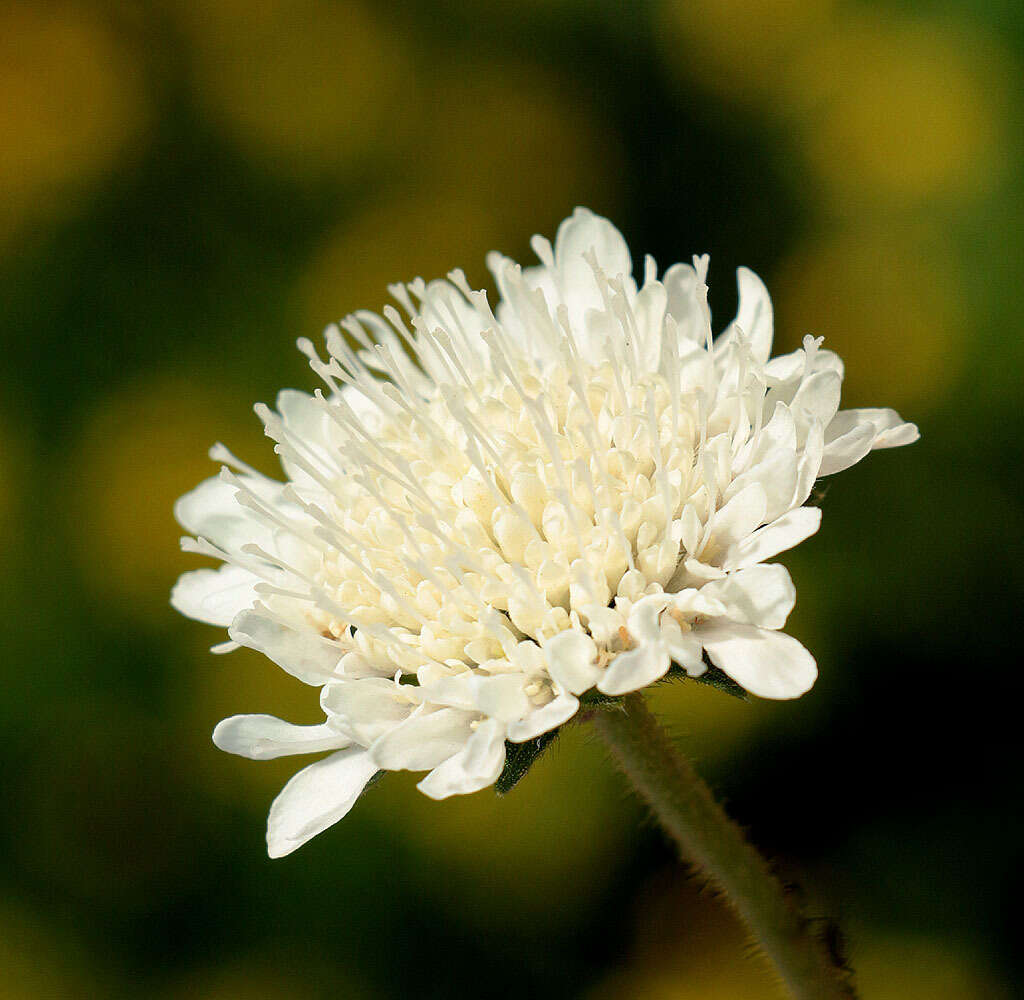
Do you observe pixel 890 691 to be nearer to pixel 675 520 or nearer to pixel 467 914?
pixel 467 914

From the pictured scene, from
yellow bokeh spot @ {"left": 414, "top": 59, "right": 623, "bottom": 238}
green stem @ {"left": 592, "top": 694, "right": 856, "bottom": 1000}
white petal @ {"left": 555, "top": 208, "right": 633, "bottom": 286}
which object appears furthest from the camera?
yellow bokeh spot @ {"left": 414, "top": 59, "right": 623, "bottom": 238}

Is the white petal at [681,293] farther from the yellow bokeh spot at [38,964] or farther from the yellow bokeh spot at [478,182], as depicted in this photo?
the yellow bokeh spot at [38,964]

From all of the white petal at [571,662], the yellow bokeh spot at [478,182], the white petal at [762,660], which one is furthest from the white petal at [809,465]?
the yellow bokeh spot at [478,182]

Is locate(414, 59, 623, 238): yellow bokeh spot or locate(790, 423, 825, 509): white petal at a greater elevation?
locate(414, 59, 623, 238): yellow bokeh spot

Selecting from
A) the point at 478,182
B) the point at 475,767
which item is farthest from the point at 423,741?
the point at 478,182

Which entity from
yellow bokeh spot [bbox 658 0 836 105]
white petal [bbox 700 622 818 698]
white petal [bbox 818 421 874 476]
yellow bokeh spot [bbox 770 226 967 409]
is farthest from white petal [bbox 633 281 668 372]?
yellow bokeh spot [bbox 658 0 836 105]

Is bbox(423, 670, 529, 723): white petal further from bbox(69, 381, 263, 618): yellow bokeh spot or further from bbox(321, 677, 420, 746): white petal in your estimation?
bbox(69, 381, 263, 618): yellow bokeh spot
